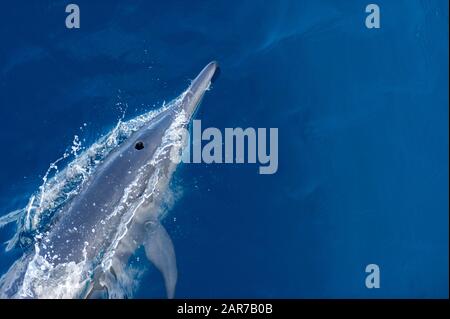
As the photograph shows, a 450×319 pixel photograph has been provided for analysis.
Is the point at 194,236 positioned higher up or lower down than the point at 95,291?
higher up

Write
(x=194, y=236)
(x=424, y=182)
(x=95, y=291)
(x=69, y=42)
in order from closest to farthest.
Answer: (x=95, y=291)
(x=194, y=236)
(x=424, y=182)
(x=69, y=42)

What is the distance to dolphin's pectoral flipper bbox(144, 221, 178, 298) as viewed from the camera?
1641cm

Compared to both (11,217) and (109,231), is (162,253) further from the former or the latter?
(11,217)

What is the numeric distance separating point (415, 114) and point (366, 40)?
9.85ft

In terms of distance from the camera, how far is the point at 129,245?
16.2 meters

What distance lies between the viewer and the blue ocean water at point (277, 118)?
17.6 metres

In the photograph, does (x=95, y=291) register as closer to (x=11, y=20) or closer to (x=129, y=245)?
(x=129, y=245)

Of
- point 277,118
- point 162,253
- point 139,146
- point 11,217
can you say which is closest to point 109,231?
point 162,253

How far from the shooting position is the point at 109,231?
1552 cm

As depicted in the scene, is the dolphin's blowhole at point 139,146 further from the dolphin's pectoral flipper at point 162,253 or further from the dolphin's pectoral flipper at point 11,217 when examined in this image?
the dolphin's pectoral flipper at point 11,217

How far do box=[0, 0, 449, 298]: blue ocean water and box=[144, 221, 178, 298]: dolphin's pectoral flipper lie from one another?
400mm

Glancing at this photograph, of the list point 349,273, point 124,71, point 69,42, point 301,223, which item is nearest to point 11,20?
point 69,42
